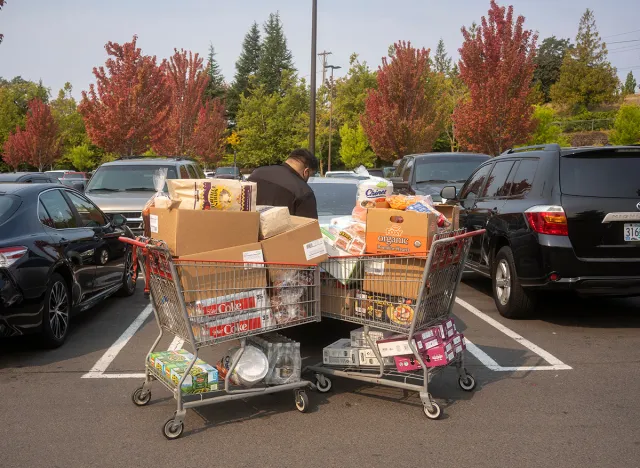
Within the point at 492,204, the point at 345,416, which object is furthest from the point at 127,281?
the point at 345,416

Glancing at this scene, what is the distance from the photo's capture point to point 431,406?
4301 mm

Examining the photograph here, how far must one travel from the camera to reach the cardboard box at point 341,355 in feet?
15.4

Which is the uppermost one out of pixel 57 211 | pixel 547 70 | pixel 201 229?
pixel 547 70

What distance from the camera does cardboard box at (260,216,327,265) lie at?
4.31 m

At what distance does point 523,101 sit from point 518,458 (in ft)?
71.2

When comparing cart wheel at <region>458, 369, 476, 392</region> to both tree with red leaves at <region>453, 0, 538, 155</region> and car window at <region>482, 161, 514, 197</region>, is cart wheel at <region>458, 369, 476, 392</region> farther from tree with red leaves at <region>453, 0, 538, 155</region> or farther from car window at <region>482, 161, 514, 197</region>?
tree with red leaves at <region>453, 0, 538, 155</region>

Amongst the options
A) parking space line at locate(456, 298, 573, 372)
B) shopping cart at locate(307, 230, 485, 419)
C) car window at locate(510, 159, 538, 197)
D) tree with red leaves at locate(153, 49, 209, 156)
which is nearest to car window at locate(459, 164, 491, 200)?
car window at locate(510, 159, 538, 197)

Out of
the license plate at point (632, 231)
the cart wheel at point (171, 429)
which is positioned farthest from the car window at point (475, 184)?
the cart wheel at point (171, 429)

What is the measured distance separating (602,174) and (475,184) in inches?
103

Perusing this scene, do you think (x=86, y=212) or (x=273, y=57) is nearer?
(x=86, y=212)

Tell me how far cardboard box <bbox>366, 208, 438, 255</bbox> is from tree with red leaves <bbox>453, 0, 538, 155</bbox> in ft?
65.6

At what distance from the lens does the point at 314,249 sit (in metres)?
4.45

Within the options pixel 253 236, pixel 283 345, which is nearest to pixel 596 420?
pixel 283 345

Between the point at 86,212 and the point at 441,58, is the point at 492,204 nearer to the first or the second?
the point at 86,212
